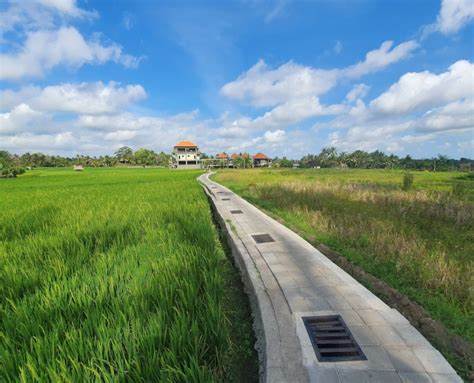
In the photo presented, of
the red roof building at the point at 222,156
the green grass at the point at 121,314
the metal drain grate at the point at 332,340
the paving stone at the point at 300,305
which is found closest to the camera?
the green grass at the point at 121,314

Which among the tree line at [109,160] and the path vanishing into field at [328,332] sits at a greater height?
the tree line at [109,160]

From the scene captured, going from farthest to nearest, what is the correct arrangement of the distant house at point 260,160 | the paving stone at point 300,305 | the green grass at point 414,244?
1. the distant house at point 260,160
2. the green grass at point 414,244
3. the paving stone at point 300,305

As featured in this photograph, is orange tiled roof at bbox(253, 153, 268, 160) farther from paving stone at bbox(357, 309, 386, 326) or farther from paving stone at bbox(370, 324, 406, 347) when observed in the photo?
paving stone at bbox(370, 324, 406, 347)

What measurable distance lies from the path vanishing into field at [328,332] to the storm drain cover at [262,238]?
1.35 m

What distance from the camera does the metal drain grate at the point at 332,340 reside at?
6.55ft

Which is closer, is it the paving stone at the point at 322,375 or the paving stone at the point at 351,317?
the paving stone at the point at 322,375

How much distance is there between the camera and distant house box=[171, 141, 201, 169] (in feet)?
271

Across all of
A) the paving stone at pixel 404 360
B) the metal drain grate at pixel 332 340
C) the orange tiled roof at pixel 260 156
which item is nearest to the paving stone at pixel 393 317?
the paving stone at pixel 404 360

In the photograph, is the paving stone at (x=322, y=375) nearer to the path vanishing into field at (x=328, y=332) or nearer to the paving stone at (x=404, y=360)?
the path vanishing into field at (x=328, y=332)

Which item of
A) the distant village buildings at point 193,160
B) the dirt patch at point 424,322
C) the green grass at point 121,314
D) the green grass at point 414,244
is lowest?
the dirt patch at point 424,322

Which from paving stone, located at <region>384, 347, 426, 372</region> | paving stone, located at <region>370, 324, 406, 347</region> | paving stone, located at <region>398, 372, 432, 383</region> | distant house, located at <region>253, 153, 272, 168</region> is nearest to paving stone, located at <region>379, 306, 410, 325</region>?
paving stone, located at <region>370, 324, 406, 347</region>

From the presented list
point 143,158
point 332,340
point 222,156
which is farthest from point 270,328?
point 143,158

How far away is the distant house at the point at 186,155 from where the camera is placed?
271 feet

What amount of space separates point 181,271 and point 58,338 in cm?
141
